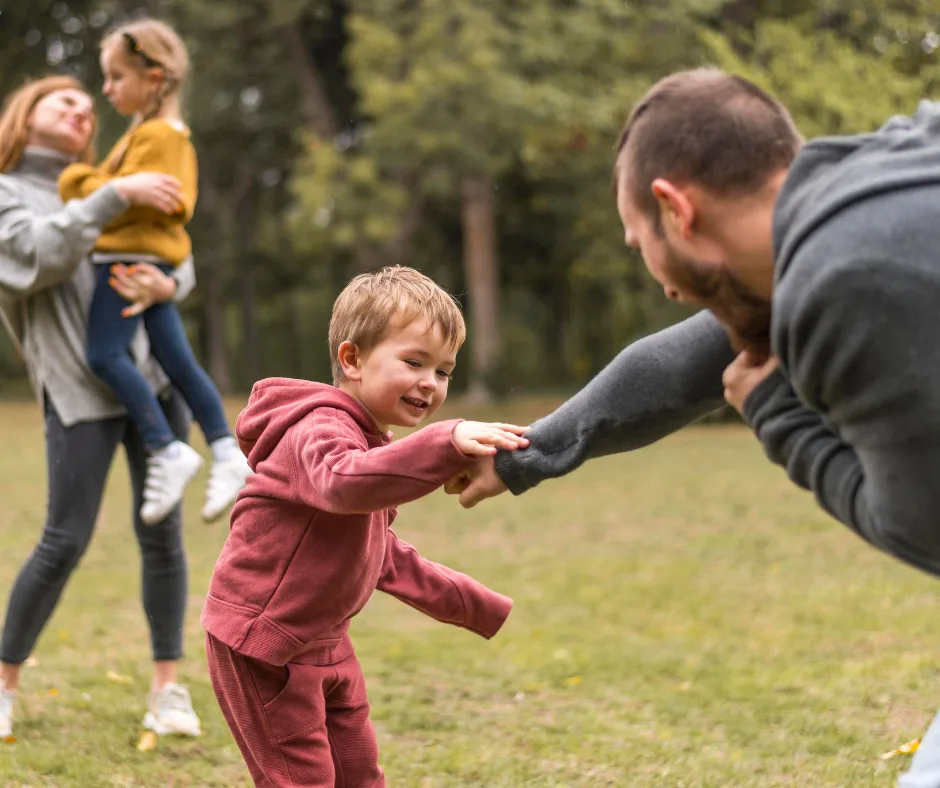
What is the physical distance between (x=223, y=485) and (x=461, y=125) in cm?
1759

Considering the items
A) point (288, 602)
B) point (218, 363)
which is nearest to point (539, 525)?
point (288, 602)

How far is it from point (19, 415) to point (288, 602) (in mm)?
23329

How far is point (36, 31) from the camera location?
2914 centimetres

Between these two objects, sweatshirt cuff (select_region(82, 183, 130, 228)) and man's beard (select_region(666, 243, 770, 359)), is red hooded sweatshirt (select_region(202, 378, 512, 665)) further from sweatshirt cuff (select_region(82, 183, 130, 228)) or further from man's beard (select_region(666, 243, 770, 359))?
sweatshirt cuff (select_region(82, 183, 130, 228))

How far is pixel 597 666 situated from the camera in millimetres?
5863

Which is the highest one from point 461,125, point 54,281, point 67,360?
point 54,281

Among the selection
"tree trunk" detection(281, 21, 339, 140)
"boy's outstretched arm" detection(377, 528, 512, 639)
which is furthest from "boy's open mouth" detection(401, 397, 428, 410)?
"tree trunk" detection(281, 21, 339, 140)

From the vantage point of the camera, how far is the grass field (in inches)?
172

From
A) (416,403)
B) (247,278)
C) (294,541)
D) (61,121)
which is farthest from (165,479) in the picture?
(247,278)

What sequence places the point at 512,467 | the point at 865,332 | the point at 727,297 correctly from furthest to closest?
1. the point at 512,467
2. the point at 727,297
3. the point at 865,332

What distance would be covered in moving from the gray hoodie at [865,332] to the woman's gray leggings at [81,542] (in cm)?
303

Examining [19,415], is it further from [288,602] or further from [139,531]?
[288,602]

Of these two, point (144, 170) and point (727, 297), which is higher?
point (727, 297)

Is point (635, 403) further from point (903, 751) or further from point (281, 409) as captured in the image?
point (903, 751)
